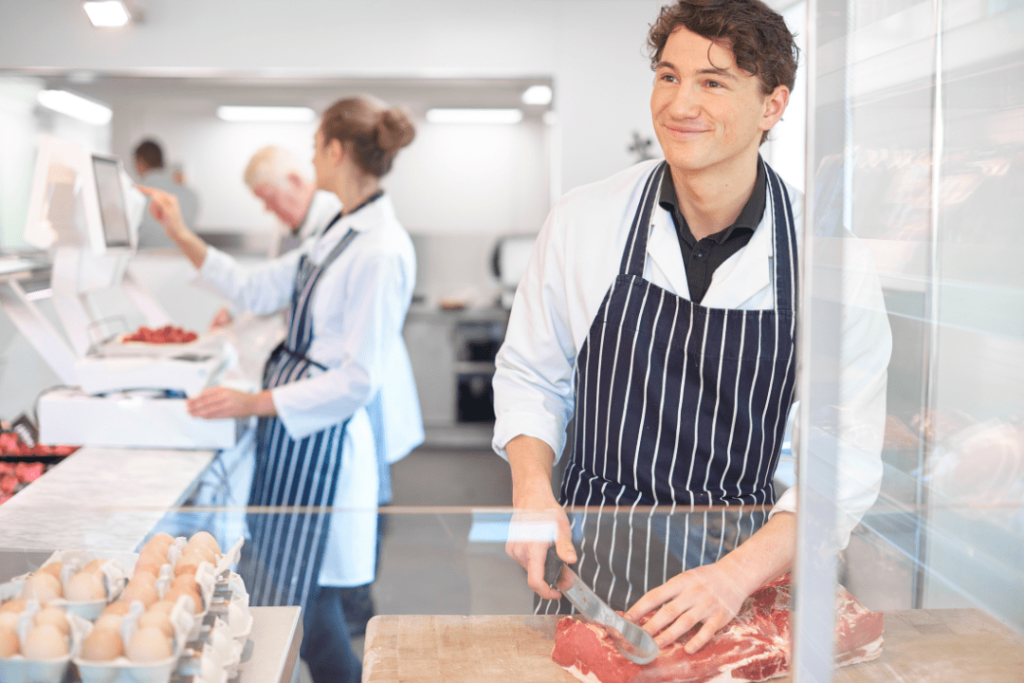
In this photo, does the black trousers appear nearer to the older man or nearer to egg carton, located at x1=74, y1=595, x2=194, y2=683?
egg carton, located at x1=74, y1=595, x2=194, y2=683

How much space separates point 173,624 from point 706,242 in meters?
0.68

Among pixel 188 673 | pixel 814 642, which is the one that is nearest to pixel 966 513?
pixel 814 642

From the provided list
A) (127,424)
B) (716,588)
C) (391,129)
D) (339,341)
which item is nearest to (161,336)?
(127,424)

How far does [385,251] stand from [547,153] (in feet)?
4.83

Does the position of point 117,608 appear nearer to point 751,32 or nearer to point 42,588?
point 42,588

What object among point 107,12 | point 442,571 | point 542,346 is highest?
point 107,12

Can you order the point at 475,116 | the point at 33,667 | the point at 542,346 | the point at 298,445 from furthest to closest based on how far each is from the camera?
the point at 475,116
the point at 298,445
the point at 542,346
the point at 33,667

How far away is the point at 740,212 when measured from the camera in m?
0.94

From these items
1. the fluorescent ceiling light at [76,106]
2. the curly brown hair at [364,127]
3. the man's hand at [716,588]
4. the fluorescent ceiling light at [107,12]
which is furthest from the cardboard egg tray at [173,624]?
the fluorescent ceiling light at [76,106]

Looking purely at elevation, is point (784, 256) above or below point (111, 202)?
below

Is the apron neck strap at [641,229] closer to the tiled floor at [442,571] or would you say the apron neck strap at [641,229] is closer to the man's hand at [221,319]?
the tiled floor at [442,571]

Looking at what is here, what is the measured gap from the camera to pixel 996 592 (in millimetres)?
628

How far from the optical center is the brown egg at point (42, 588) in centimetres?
70

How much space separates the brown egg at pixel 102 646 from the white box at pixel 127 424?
44.4 inches
